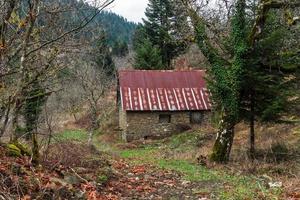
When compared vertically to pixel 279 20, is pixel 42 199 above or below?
below

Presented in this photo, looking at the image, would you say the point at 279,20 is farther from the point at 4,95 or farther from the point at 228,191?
the point at 4,95

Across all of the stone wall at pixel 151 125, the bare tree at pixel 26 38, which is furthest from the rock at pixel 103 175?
the stone wall at pixel 151 125

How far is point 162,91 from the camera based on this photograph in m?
33.2

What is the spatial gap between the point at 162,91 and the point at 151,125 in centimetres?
279

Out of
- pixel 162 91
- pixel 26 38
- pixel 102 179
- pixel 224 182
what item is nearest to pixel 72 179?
pixel 102 179

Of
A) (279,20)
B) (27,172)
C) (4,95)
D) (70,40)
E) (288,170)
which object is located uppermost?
(279,20)

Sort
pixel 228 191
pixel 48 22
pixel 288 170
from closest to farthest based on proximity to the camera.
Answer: pixel 48 22
pixel 228 191
pixel 288 170

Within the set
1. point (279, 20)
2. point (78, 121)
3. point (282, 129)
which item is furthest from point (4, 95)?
point (78, 121)

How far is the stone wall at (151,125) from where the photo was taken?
106 feet

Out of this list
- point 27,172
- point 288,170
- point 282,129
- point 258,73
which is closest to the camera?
point 27,172

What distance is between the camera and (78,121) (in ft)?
158

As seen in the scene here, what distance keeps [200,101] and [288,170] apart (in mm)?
20449

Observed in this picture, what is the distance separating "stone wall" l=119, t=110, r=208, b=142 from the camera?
32.2 metres

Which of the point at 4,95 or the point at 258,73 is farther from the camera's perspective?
the point at 258,73
